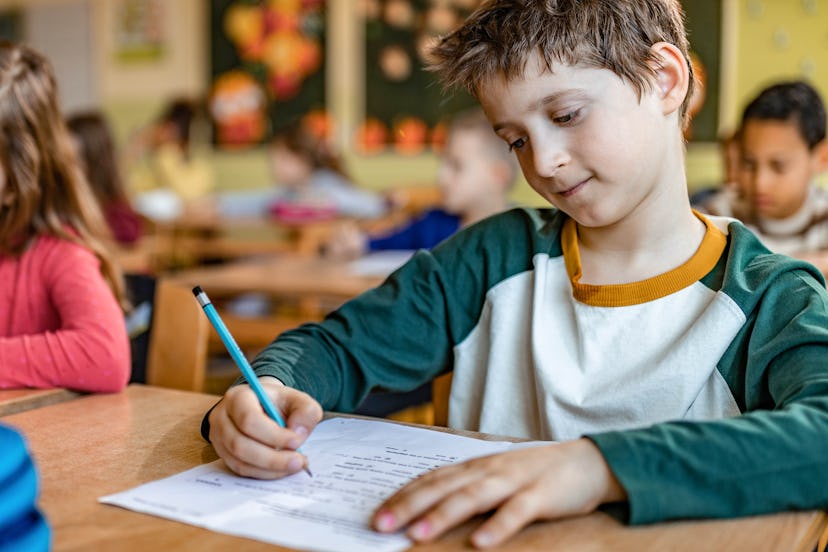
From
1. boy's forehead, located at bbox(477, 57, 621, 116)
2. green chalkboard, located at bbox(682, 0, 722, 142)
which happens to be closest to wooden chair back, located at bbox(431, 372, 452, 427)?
boy's forehead, located at bbox(477, 57, 621, 116)

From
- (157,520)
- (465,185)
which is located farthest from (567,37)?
(465,185)

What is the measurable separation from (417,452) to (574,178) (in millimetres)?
330

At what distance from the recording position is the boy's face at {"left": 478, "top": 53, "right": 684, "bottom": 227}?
92 cm

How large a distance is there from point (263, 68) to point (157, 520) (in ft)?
18.5

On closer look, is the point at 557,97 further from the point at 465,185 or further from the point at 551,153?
the point at 465,185

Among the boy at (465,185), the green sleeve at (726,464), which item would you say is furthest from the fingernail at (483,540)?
the boy at (465,185)

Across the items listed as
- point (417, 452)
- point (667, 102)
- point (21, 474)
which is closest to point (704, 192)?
point (667, 102)

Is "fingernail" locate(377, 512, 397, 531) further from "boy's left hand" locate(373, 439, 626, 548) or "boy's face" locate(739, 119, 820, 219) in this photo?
"boy's face" locate(739, 119, 820, 219)

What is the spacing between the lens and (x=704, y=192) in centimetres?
328

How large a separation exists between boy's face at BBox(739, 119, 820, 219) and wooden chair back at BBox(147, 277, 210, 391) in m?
1.73

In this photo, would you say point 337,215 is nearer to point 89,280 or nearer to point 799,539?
point 89,280

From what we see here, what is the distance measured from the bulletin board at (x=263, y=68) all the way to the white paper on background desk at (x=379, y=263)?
9.82 ft

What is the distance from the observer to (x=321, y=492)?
722 mm

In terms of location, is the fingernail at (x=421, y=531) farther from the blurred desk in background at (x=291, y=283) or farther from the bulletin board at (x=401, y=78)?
the bulletin board at (x=401, y=78)
